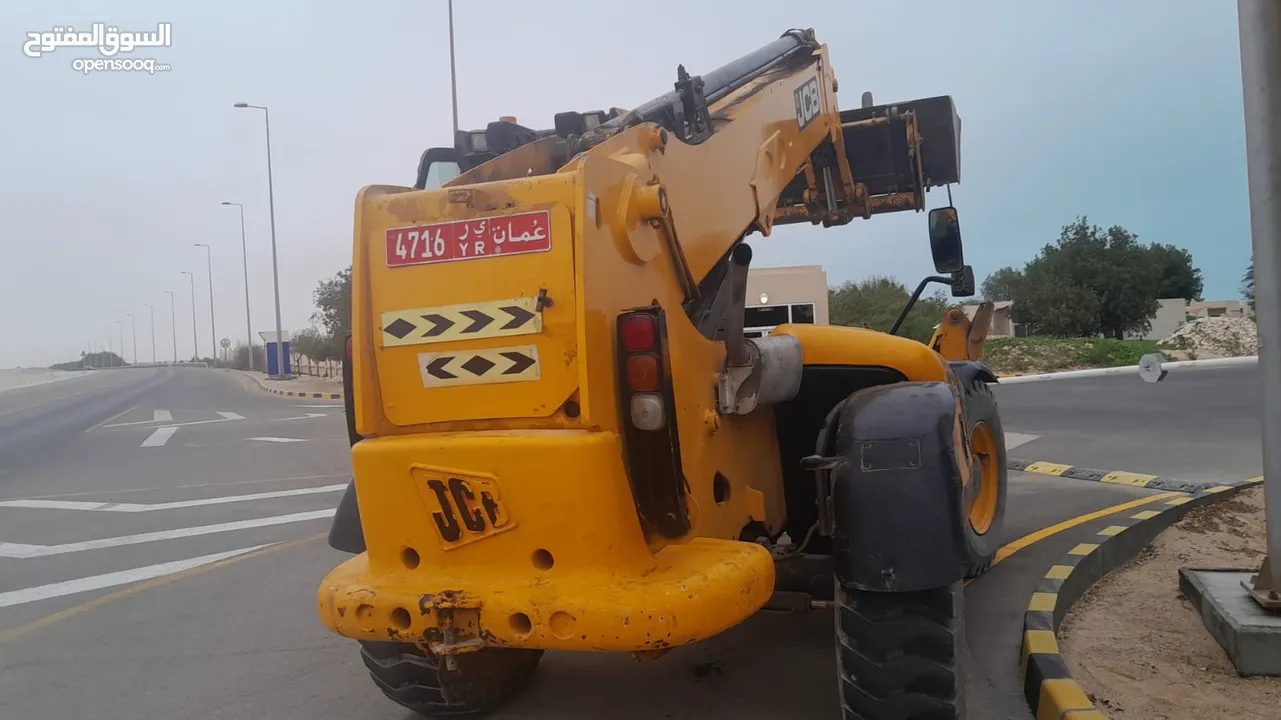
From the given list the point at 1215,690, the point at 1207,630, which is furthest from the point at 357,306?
the point at 1207,630

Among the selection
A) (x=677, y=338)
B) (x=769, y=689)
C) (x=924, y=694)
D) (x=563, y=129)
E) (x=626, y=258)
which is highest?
(x=563, y=129)

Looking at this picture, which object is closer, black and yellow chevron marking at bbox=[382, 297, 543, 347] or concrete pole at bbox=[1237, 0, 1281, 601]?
black and yellow chevron marking at bbox=[382, 297, 543, 347]

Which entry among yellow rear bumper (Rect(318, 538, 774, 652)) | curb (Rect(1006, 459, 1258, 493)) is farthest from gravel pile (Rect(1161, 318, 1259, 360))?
yellow rear bumper (Rect(318, 538, 774, 652))

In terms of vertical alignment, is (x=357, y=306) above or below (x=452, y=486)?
above

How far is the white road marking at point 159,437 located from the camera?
55.4ft

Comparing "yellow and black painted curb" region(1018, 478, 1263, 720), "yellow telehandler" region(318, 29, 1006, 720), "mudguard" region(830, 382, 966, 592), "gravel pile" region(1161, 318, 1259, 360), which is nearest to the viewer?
"yellow telehandler" region(318, 29, 1006, 720)

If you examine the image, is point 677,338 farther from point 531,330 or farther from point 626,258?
point 531,330

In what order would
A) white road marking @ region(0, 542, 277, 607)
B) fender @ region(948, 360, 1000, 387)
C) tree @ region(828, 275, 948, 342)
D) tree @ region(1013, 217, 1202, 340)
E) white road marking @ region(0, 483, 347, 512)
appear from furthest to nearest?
tree @ region(1013, 217, 1202, 340) < tree @ region(828, 275, 948, 342) < white road marking @ region(0, 483, 347, 512) < white road marking @ region(0, 542, 277, 607) < fender @ region(948, 360, 1000, 387)

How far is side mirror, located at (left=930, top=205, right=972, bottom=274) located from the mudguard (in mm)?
2542

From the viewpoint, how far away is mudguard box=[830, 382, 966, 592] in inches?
123

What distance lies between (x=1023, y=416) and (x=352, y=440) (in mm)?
13433

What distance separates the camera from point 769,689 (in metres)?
4.21

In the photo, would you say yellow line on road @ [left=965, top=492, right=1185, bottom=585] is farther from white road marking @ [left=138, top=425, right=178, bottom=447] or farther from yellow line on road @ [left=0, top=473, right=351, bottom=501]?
white road marking @ [left=138, top=425, right=178, bottom=447]

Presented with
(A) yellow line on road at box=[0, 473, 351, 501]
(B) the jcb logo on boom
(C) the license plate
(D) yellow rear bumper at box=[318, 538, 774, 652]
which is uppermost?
(B) the jcb logo on boom
